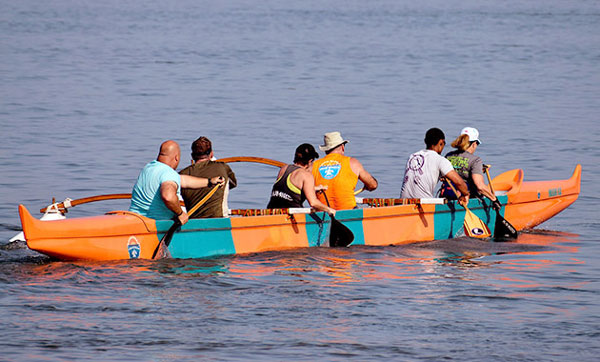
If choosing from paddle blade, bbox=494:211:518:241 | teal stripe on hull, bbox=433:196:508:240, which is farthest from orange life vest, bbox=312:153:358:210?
paddle blade, bbox=494:211:518:241

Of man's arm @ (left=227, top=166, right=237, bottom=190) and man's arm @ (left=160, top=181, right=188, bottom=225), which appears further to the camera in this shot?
man's arm @ (left=227, top=166, right=237, bottom=190)

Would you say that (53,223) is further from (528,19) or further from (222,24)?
(528,19)

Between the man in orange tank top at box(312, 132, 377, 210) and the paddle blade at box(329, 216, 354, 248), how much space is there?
49 cm

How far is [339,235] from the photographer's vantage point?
1320 cm

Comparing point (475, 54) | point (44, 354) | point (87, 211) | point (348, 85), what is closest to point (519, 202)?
point (87, 211)

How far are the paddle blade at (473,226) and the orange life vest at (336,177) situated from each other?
1.98 meters

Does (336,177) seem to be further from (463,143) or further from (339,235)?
(463,143)

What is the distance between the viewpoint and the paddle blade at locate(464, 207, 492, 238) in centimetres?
1459

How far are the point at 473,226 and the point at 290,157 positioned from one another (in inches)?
345

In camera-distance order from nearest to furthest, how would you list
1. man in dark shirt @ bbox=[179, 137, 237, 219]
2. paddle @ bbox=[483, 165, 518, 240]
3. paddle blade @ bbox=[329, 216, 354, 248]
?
man in dark shirt @ bbox=[179, 137, 237, 219] → paddle blade @ bbox=[329, 216, 354, 248] → paddle @ bbox=[483, 165, 518, 240]

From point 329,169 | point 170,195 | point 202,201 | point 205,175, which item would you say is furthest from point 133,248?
point 329,169

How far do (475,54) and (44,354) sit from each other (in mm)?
41414

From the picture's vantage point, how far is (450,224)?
1448cm

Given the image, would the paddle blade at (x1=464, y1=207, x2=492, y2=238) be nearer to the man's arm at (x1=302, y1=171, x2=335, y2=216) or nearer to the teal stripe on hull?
the teal stripe on hull
